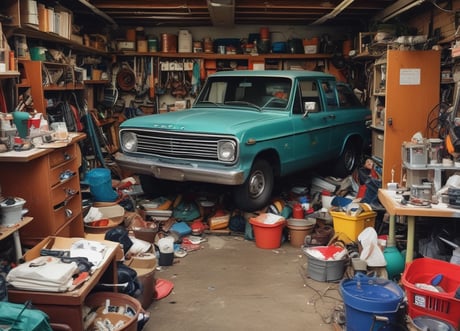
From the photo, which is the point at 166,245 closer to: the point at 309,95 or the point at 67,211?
the point at 67,211

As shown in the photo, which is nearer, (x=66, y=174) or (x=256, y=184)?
(x=66, y=174)

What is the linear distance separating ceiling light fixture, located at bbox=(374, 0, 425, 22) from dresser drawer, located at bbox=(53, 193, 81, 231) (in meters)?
4.83

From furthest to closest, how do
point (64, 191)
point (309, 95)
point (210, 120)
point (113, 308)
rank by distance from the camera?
point (309, 95) → point (210, 120) → point (64, 191) → point (113, 308)

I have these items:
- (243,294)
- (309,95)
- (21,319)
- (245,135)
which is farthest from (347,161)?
(21,319)

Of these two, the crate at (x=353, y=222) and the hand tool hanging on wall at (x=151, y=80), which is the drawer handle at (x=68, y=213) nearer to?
the crate at (x=353, y=222)

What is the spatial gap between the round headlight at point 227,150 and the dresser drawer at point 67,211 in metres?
Answer: 1.57

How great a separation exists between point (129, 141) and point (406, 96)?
3.38m

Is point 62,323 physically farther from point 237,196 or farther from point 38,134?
point 237,196

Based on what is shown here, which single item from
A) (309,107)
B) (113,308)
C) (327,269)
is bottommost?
(327,269)

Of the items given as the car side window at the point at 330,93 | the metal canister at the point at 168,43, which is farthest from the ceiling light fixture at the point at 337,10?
the metal canister at the point at 168,43

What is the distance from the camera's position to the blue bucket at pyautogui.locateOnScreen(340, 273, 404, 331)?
9.98 feet

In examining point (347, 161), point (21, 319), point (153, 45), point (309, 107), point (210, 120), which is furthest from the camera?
point (153, 45)

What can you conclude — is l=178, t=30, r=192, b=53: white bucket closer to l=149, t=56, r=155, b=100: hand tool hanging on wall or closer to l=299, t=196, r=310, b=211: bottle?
l=149, t=56, r=155, b=100: hand tool hanging on wall

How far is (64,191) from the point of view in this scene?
4250mm
